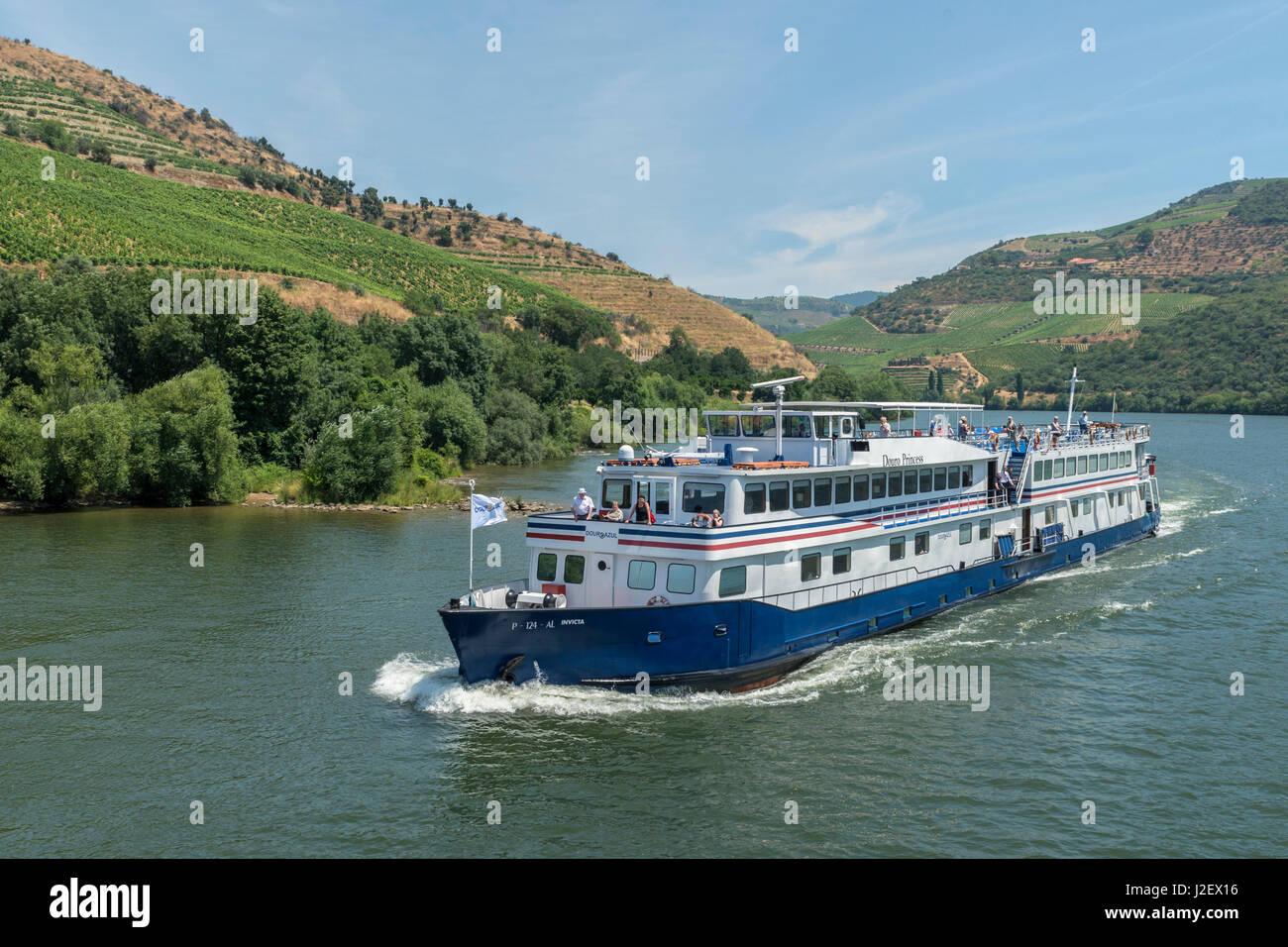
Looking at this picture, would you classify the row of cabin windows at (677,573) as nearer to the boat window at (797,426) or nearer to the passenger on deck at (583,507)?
the passenger on deck at (583,507)

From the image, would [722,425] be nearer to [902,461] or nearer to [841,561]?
[902,461]

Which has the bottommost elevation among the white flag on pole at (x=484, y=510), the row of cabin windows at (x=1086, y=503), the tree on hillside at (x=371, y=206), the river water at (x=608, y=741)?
the river water at (x=608, y=741)

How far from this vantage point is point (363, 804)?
16.5 m

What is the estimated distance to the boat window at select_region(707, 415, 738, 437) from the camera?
27484 mm

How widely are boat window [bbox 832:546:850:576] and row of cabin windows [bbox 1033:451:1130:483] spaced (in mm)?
13068

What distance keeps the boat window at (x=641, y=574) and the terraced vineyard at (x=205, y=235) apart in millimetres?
74433

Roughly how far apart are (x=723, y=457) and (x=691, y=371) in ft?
364

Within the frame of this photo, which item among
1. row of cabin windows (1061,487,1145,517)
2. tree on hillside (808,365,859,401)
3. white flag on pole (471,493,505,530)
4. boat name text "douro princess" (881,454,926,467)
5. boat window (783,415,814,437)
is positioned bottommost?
row of cabin windows (1061,487,1145,517)

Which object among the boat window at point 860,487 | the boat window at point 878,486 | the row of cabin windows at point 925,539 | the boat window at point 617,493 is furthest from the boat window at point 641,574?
the row of cabin windows at point 925,539

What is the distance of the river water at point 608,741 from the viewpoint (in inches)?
621

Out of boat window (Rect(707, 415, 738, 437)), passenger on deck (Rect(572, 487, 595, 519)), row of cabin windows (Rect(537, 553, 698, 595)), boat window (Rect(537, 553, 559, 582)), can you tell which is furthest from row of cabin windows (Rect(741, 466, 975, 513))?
boat window (Rect(537, 553, 559, 582))

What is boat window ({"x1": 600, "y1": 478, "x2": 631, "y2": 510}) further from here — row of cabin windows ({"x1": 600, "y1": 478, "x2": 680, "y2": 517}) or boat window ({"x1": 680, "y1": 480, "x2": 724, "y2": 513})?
boat window ({"x1": 680, "y1": 480, "x2": 724, "y2": 513})

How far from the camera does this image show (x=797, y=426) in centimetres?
2669
